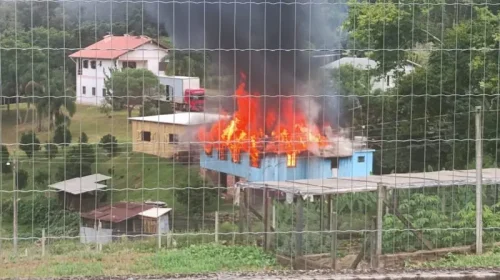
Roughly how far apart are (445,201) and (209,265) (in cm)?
358

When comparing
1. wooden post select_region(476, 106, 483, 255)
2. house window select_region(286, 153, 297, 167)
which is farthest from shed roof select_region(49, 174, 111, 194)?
wooden post select_region(476, 106, 483, 255)

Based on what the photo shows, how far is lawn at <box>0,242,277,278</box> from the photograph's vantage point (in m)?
5.65

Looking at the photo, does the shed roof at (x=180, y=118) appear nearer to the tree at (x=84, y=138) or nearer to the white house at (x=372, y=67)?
the tree at (x=84, y=138)

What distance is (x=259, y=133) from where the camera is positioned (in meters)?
9.23

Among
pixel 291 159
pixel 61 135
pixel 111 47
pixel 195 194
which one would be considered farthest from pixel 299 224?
pixel 61 135

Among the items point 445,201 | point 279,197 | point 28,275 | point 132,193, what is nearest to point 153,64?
point 132,193

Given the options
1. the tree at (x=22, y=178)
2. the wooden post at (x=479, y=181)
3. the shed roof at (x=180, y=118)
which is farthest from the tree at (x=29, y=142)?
the wooden post at (x=479, y=181)

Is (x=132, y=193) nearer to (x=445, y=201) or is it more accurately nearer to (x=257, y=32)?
(x=445, y=201)

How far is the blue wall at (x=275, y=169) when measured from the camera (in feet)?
28.5

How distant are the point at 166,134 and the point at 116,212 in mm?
1310

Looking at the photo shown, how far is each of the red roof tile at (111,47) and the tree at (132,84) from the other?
22 cm

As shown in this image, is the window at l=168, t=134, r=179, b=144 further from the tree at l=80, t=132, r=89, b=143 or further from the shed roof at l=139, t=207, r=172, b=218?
the tree at l=80, t=132, r=89, b=143

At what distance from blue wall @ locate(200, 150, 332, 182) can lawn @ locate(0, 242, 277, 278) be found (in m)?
1.75

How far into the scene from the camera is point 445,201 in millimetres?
8180
